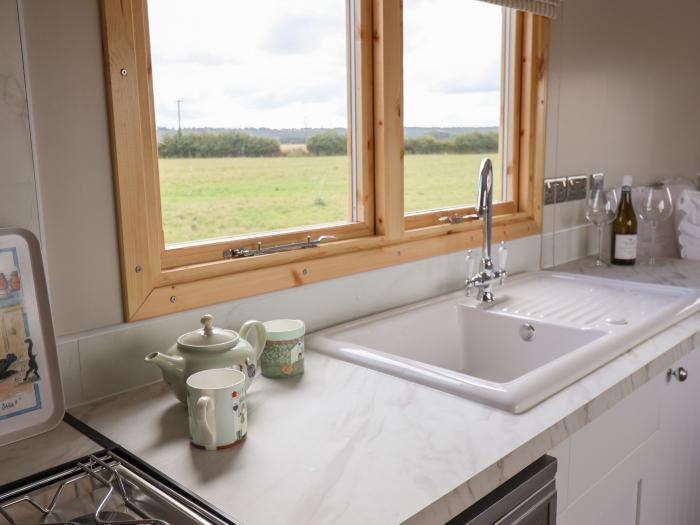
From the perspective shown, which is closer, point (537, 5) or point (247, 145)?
point (247, 145)

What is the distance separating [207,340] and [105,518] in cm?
36

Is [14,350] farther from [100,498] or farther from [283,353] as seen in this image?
[283,353]

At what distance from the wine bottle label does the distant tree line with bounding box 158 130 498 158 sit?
0.79 m

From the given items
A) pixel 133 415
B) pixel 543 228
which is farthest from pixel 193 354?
pixel 543 228

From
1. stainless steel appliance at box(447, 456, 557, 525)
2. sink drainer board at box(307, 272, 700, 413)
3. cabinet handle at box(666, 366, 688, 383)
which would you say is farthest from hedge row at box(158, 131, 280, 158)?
cabinet handle at box(666, 366, 688, 383)

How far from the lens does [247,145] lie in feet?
5.02

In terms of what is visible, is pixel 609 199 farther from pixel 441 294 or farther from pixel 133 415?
pixel 133 415

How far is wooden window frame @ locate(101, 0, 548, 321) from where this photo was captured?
3.92 feet

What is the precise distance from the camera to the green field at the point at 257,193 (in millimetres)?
1403

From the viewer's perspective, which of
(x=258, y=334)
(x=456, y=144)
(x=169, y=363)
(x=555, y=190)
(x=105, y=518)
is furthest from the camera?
(x=555, y=190)

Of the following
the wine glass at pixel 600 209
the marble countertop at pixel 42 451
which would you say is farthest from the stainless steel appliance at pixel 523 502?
the wine glass at pixel 600 209

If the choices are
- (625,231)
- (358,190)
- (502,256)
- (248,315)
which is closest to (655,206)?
(625,231)

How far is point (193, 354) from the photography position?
44.3 inches

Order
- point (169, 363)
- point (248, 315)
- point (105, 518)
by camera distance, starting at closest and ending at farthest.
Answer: point (105, 518) < point (169, 363) < point (248, 315)
